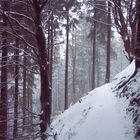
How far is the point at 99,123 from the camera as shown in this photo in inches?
313

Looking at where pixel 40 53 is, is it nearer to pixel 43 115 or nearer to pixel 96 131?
pixel 43 115

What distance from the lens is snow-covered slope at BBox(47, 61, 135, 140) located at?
699 centimetres

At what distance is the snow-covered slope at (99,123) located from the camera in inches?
275

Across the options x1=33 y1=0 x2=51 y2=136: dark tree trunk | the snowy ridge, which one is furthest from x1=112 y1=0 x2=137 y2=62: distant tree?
x1=33 y1=0 x2=51 y2=136: dark tree trunk

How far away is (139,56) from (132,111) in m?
2.14

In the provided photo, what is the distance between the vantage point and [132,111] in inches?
287

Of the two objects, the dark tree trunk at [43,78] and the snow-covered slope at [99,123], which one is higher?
the dark tree trunk at [43,78]

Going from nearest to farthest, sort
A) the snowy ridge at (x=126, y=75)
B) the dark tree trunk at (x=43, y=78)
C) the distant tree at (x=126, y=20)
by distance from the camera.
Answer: the dark tree trunk at (x=43, y=78)
the distant tree at (x=126, y=20)
the snowy ridge at (x=126, y=75)

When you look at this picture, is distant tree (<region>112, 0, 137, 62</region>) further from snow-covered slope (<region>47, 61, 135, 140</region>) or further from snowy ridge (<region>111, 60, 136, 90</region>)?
snow-covered slope (<region>47, 61, 135, 140</region>)

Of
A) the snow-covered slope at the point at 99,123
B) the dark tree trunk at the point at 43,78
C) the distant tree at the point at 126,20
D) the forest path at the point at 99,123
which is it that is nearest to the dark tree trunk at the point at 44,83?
the dark tree trunk at the point at 43,78

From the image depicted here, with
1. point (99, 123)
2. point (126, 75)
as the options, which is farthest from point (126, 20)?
point (99, 123)

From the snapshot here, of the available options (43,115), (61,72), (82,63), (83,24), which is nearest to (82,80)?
(82,63)

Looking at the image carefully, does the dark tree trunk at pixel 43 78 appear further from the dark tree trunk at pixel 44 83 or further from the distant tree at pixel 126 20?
the distant tree at pixel 126 20

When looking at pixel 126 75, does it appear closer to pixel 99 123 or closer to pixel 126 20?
pixel 126 20
